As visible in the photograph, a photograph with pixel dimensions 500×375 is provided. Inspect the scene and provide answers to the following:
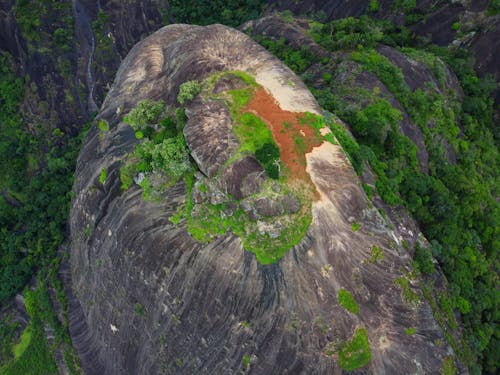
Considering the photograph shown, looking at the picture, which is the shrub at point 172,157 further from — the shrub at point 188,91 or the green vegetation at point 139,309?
the green vegetation at point 139,309

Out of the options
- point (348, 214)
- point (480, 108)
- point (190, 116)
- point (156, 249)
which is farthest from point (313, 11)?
point (156, 249)

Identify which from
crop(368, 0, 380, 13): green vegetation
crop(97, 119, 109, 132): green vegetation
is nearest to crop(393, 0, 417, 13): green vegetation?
crop(368, 0, 380, 13): green vegetation

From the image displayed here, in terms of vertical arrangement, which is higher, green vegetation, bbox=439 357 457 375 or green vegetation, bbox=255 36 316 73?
green vegetation, bbox=255 36 316 73

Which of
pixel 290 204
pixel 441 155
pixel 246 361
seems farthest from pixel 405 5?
pixel 246 361

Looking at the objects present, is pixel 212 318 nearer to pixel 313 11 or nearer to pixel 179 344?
pixel 179 344

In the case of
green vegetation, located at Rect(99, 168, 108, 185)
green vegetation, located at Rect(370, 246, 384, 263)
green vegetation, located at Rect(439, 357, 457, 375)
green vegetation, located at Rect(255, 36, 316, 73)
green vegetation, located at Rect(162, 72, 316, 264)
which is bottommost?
green vegetation, located at Rect(439, 357, 457, 375)

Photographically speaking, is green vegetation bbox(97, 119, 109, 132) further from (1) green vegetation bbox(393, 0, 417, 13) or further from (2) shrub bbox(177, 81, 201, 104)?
(1) green vegetation bbox(393, 0, 417, 13)
